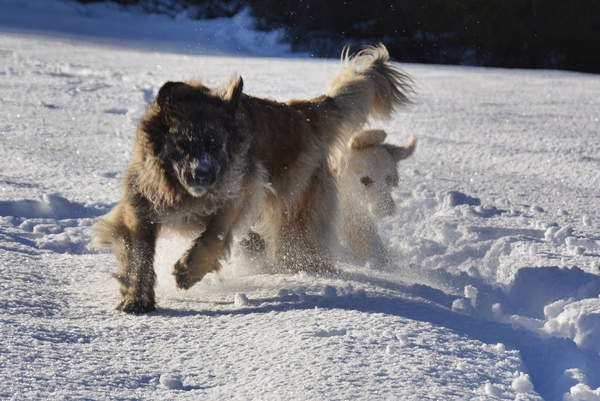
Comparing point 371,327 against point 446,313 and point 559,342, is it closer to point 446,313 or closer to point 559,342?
point 446,313

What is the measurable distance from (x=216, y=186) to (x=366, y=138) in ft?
6.65

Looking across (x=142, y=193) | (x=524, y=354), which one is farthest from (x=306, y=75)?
(x=524, y=354)

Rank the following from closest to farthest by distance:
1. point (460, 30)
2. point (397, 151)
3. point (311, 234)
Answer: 1. point (311, 234)
2. point (397, 151)
3. point (460, 30)

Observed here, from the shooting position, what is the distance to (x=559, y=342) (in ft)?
10.0

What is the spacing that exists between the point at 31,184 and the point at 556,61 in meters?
13.2

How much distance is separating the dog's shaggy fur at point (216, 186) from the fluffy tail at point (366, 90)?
0.37 metres

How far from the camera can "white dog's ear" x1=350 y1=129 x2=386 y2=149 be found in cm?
523

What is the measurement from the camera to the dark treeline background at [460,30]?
15.6m

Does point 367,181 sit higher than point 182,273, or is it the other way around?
point 367,181

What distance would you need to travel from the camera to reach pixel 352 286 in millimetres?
3650

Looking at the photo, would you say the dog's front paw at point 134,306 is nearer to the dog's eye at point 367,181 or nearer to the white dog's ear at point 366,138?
the dog's eye at point 367,181

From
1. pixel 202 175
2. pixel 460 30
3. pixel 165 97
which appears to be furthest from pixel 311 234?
pixel 460 30

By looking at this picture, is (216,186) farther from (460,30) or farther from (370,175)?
(460,30)

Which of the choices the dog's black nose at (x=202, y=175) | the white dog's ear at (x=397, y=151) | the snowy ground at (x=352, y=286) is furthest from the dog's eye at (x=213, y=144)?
the white dog's ear at (x=397, y=151)
